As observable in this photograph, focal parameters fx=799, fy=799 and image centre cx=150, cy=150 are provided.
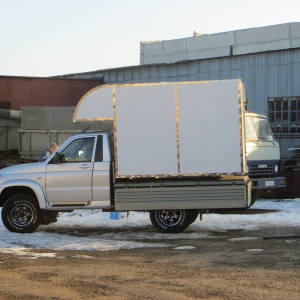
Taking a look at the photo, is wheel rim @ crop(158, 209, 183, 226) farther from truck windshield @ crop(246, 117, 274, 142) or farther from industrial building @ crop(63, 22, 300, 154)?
industrial building @ crop(63, 22, 300, 154)

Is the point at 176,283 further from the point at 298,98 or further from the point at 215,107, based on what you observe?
the point at 298,98

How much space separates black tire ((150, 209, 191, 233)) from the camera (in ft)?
53.9

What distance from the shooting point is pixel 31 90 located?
39.1 metres

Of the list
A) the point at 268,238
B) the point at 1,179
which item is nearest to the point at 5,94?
the point at 1,179

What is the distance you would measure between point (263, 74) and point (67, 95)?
11344 millimetres

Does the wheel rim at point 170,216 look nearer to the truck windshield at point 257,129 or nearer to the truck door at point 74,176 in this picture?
the truck door at point 74,176

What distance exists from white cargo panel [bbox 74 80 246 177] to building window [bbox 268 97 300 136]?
15.7 meters

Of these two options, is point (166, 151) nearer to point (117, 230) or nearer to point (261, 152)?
point (117, 230)

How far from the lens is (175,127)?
1603 centimetres

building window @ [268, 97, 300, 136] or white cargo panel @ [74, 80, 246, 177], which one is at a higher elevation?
building window @ [268, 97, 300, 136]

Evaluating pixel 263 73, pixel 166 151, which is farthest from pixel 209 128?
pixel 263 73

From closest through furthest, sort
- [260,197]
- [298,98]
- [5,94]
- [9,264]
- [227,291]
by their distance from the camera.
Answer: [227,291] < [9,264] < [260,197] < [298,98] < [5,94]

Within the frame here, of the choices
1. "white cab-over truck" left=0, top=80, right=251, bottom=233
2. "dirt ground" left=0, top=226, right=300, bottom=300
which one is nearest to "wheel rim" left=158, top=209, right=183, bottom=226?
"white cab-over truck" left=0, top=80, right=251, bottom=233

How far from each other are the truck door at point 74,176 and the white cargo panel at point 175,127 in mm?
662
